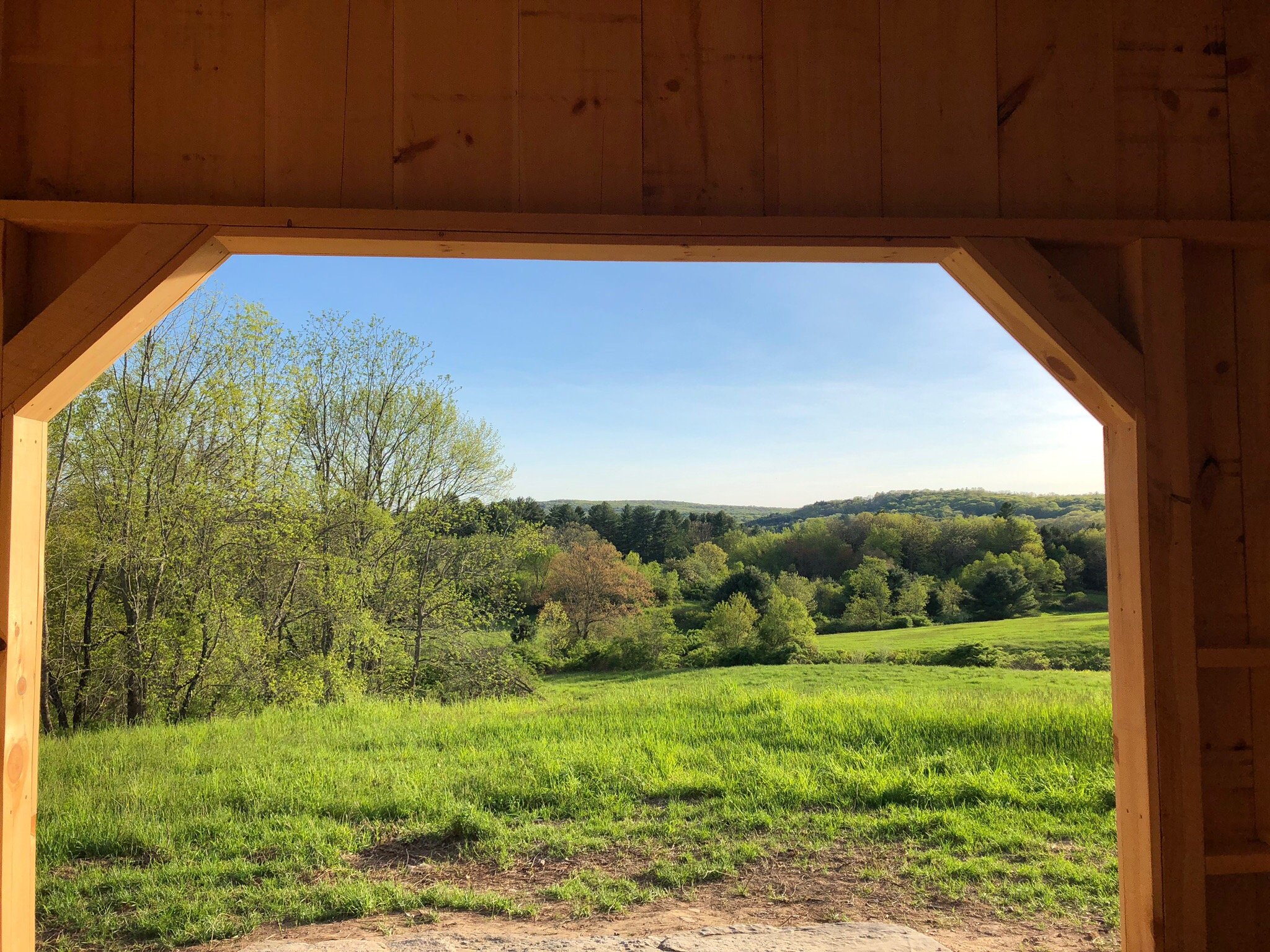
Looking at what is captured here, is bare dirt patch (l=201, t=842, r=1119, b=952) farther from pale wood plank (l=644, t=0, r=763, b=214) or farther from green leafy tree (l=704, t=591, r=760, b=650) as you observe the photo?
green leafy tree (l=704, t=591, r=760, b=650)

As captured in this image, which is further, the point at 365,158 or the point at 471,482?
the point at 471,482

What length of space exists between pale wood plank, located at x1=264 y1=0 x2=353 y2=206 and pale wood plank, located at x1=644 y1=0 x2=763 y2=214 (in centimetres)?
70

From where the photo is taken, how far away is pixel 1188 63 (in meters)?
1.65

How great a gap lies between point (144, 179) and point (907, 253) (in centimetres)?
177

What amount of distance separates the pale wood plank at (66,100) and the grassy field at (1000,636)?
6206mm

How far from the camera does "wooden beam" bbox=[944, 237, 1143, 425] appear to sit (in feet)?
5.11

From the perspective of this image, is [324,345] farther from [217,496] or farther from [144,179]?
[144,179]

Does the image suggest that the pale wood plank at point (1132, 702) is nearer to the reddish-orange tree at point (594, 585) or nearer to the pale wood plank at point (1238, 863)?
the pale wood plank at point (1238, 863)

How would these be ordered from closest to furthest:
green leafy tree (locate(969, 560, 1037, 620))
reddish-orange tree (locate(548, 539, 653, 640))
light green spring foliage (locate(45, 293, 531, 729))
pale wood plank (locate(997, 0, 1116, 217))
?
pale wood plank (locate(997, 0, 1116, 217))
light green spring foliage (locate(45, 293, 531, 729))
green leafy tree (locate(969, 560, 1037, 620))
reddish-orange tree (locate(548, 539, 653, 640))

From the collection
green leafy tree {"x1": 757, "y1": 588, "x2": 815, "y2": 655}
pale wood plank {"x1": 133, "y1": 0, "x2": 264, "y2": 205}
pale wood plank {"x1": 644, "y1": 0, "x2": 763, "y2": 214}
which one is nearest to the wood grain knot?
pale wood plank {"x1": 644, "y1": 0, "x2": 763, "y2": 214}

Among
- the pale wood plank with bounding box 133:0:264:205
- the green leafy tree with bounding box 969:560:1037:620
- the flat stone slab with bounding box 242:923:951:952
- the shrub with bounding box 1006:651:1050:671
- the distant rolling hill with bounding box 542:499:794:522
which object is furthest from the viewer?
the distant rolling hill with bounding box 542:499:794:522

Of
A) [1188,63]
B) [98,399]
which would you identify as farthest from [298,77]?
[98,399]

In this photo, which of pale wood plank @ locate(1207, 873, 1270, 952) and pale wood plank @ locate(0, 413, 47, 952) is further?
pale wood plank @ locate(1207, 873, 1270, 952)

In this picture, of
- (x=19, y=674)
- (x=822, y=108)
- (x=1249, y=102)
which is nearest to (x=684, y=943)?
(x=19, y=674)
